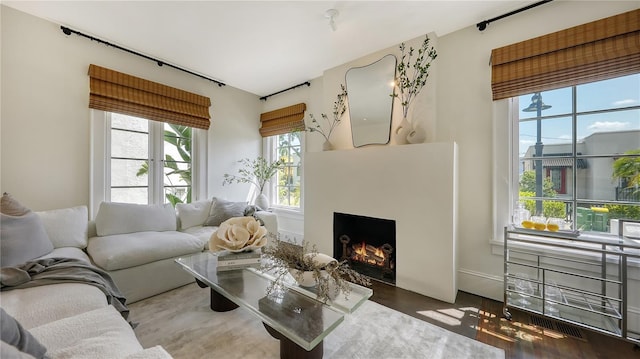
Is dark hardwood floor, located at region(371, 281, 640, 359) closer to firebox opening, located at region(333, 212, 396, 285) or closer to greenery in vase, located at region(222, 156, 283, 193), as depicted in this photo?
firebox opening, located at region(333, 212, 396, 285)

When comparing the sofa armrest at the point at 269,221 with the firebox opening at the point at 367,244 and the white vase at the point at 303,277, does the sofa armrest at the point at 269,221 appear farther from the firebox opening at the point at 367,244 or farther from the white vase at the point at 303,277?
the white vase at the point at 303,277

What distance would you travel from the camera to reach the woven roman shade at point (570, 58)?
155cm

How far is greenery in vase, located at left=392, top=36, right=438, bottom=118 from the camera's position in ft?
7.41

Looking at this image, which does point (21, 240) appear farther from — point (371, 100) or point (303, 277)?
point (371, 100)

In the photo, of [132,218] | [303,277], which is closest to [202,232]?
[132,218]

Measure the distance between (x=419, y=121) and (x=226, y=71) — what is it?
257 cm

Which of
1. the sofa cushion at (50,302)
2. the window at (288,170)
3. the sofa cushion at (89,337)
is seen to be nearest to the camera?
the sofa cushion at (89,337)

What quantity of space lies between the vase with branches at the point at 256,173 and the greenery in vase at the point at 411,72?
2.14 meters

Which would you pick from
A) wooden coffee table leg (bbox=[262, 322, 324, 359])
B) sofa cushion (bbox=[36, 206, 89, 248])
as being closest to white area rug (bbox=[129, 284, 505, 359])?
wooden coffee table leg (bbox=[262, 322, 324, 359])

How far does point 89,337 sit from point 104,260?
125 centimetres

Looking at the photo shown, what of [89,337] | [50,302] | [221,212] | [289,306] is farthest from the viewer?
[221,212]

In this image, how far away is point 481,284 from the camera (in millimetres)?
2104

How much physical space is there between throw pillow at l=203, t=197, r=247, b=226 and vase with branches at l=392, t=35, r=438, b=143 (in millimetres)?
2193

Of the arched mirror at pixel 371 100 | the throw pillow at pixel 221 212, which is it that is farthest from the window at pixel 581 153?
the throw pillow at pixel 221 212
